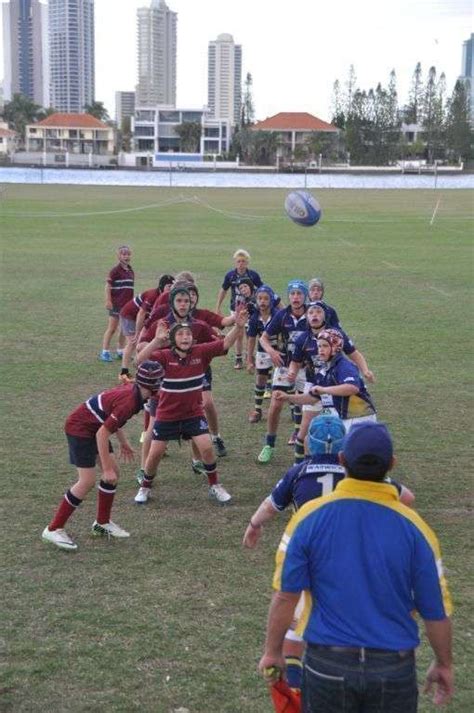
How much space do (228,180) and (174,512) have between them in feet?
259

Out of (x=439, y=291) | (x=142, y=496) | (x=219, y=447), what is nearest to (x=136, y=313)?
(x=219, y=447)

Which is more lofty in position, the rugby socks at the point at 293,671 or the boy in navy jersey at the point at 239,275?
→ the boy in navy jersey at the point at 239,275

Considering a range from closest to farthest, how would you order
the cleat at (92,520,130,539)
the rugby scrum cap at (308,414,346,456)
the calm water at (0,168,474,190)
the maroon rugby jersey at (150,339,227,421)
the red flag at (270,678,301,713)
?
the red flag at (270,678,301,713) < the rugby scrum cap at (308,414,346,456) < the cleat at (92,520,130,539) < the maroon rugby jersey at (150,339,227,421) < the calm water at (0,168,474,190)

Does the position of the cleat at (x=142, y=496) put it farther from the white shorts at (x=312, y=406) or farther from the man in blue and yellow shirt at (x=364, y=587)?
the man in blue and yellow shirt at (x=364, y=587)

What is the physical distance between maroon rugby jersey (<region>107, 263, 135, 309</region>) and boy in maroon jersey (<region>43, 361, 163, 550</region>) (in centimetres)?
745

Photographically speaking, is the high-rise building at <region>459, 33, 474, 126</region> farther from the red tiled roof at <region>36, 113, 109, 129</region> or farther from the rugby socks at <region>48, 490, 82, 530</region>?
the rugby socks at <region>48, 490, 82, 530</region>

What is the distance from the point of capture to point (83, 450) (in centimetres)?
721

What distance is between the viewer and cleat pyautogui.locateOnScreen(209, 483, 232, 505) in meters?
8.20

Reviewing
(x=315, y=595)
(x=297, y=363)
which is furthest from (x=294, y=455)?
(x=315, y=595)

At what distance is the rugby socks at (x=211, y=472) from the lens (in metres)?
8.16

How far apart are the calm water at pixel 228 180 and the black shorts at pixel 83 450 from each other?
2837 inches

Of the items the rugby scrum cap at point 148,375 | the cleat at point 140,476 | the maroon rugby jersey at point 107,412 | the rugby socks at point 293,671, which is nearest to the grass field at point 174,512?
the cleat at point 140,476

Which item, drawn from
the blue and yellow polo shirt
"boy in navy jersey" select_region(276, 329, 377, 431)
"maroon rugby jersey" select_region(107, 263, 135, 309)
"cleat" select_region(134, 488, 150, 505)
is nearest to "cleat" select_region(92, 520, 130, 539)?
"cleat" select_region(134, 488, 150, 505)

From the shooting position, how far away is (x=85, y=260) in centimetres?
2861
